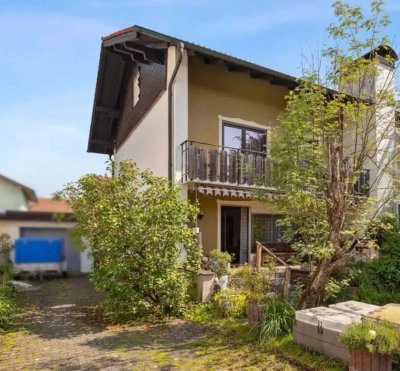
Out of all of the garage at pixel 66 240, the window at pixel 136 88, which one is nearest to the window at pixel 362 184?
the garage at pixel 66 240

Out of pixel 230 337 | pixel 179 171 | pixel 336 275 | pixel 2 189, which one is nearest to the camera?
pixel 2 189

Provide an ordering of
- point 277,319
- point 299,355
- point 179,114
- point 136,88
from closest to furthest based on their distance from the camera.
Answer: point 299,355 < point 277,319 < point 179,114 < point 136,88

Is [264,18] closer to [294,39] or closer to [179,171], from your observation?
[294,39]

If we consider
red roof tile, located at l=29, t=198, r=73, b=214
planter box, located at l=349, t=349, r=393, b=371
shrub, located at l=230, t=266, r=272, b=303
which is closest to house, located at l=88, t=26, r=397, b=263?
shrub, located at l=230, t=266, r=272, b=303

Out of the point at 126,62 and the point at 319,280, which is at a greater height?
the point at 126,62

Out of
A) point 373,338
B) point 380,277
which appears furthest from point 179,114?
point 373,338

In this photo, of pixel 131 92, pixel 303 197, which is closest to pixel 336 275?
pixel 303 197

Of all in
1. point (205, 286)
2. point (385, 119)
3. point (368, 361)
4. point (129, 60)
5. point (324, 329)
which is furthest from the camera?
point (129, 60)

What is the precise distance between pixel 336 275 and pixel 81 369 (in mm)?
7239

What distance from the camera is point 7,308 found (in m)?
9.28

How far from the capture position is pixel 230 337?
7863 millimetres

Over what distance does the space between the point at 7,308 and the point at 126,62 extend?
14159 millimetres

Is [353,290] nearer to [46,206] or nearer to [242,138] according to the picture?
[242,138]

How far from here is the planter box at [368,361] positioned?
5.39 metres
